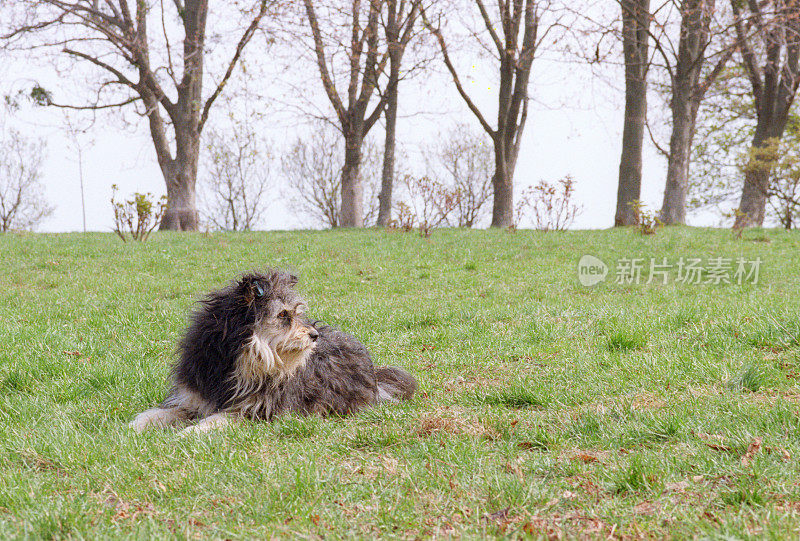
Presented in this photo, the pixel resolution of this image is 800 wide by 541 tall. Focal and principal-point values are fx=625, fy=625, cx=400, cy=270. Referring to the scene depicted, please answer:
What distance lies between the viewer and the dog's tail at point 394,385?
5.20 m

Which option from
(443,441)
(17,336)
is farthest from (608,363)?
(17,336)

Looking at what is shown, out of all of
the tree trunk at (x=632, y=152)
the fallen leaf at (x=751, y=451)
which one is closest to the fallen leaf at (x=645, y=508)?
the fallen leaf at (x=751, y=451)

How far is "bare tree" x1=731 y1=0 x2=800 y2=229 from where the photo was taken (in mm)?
21016

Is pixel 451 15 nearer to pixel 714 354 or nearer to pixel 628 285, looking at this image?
pixel 628 285

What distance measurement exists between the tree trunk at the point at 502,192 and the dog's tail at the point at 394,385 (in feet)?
58.8

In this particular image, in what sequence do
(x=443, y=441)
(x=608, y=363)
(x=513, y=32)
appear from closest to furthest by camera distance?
(x=443, y=441) → (x=608, y=363) → (x=513, y=32)

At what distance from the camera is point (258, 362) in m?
4.35

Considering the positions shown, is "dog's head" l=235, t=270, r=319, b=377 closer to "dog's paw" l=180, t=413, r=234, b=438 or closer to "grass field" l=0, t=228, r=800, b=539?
"dog's paw" l=180, t=413, r=234, b=438

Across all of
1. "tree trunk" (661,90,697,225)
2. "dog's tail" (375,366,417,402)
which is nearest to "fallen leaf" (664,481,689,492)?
"dog's tail" (375,366,417,402)

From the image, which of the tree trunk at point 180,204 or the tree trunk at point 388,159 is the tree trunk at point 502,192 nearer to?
the tree trunk at point 388,159

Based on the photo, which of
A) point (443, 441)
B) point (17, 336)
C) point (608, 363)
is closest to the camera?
point (443, 441)

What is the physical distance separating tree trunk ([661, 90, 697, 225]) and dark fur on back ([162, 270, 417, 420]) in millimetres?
20306

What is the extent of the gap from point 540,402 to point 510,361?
53.3 inches

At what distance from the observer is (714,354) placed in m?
5.89
